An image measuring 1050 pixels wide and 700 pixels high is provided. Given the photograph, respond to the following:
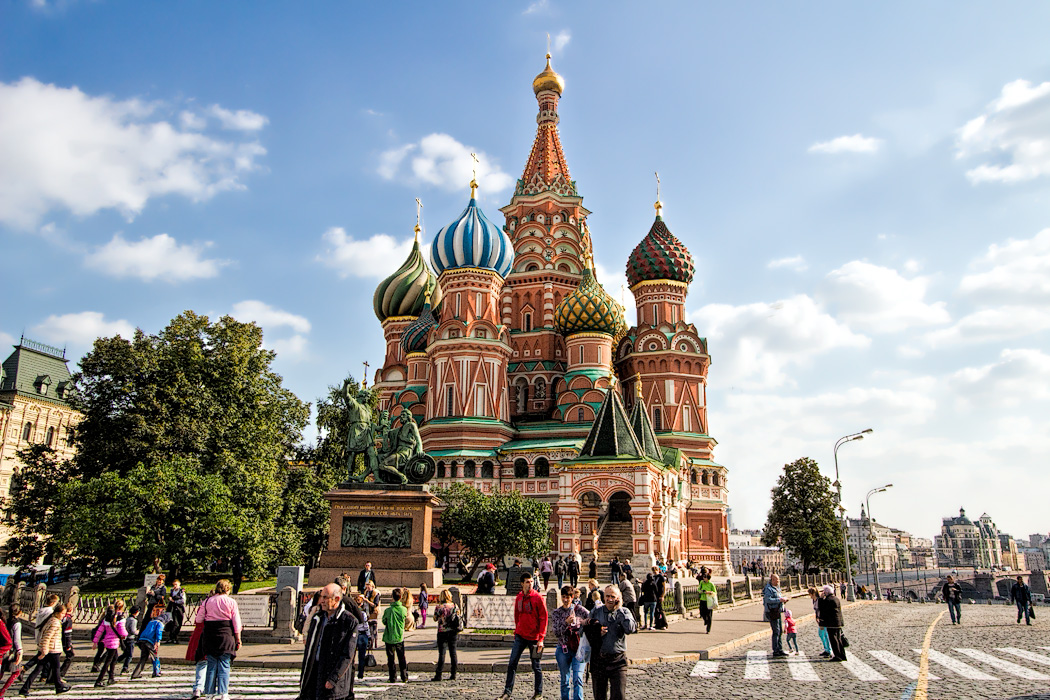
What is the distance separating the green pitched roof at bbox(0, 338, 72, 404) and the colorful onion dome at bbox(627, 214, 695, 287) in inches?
1545

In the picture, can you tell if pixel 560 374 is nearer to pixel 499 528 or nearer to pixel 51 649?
pixel 499 528

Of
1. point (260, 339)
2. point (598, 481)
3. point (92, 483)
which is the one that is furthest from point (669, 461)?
point (92, 483)

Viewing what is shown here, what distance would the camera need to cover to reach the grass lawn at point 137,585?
30.0m

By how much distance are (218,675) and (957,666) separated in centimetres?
1080

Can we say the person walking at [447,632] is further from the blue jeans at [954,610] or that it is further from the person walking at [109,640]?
the blue jeans at [954,610]

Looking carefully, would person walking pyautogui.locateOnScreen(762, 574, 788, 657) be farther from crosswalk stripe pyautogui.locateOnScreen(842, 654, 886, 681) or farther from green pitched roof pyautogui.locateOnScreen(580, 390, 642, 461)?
green pitched roof pyautogui.locateOnScreen(580, 390, 642, 461)

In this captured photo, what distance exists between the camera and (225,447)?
30.3m

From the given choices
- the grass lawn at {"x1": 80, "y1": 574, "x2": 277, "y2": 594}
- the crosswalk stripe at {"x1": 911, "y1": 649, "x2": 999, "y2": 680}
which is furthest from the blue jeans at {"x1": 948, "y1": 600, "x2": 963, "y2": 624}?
the grass lawn at {"x1": 80, "y1": 574, "x2": 277, "y2": 594}

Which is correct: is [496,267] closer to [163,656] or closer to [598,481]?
[598,481]

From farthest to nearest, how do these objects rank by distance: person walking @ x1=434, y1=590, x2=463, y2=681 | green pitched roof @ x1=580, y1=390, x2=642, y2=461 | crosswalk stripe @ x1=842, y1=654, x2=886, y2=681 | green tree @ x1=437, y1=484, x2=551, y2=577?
green pitched roof @ x1=580, y1=390, x2=642, y2=461, green tree @ x1=437, y1=484, x2=551, y2=577, person walking @ x1=434, y1=590, x2=463, y2=681, crosswalk stripe @ x1=842, y1=654, x2=886, y2=681

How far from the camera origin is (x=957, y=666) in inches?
478

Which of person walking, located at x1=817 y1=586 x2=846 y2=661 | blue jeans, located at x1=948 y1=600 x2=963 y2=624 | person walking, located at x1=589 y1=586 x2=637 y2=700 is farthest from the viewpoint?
blue jeans, located at x1=948 y1=600 x2=963 y2=624

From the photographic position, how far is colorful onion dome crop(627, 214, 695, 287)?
51188 millimetres

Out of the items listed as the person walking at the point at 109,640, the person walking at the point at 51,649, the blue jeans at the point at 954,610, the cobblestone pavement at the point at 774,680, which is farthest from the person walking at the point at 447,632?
the blue jeans at the point at 954,610
